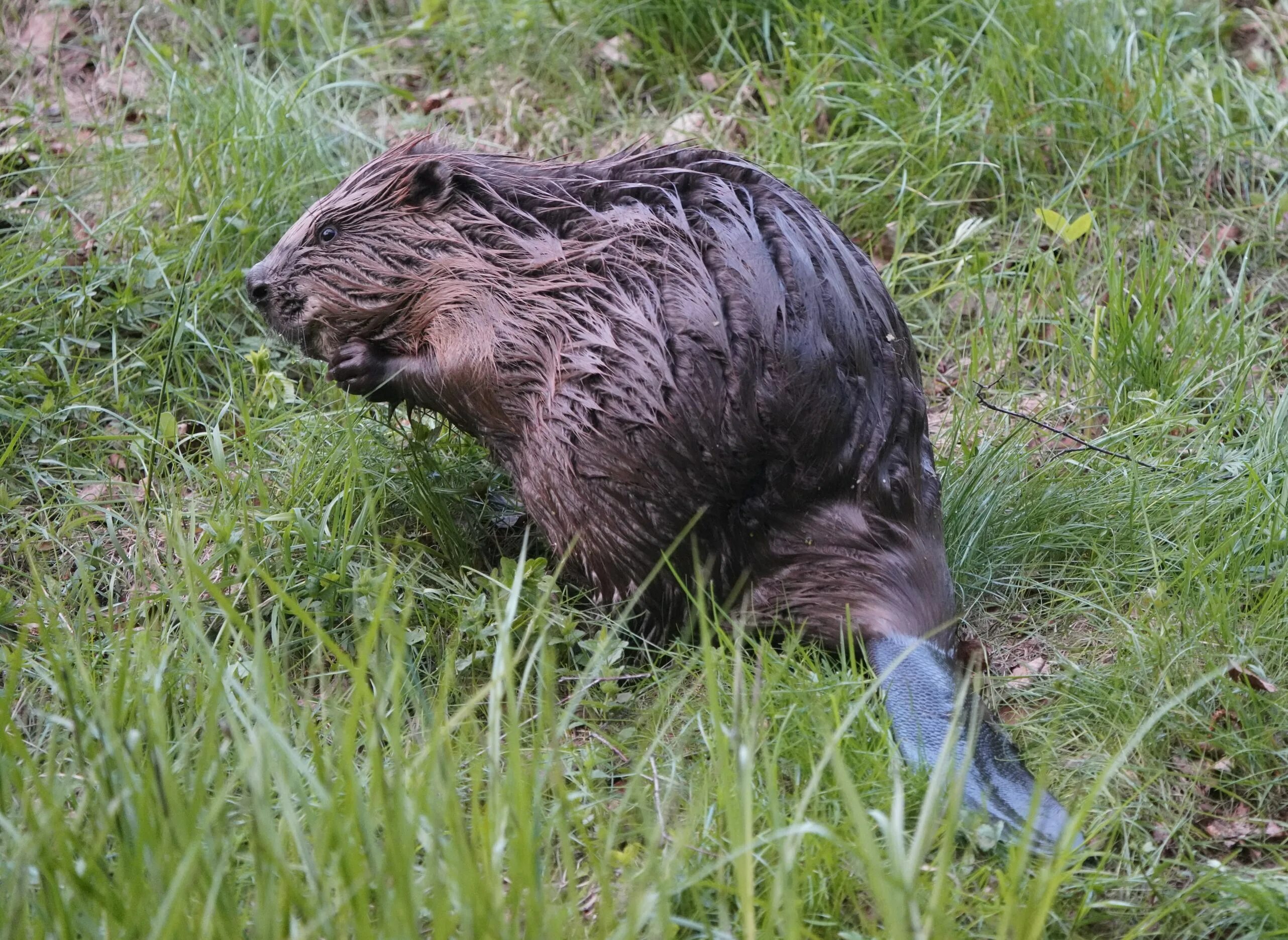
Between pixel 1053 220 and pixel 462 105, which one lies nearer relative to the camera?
pixel 1053 220

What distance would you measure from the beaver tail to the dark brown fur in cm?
9

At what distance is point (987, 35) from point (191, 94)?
7.14 feet

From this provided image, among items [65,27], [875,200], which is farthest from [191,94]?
[875,200]

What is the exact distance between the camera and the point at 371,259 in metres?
2.61

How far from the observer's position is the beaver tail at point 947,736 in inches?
71.6

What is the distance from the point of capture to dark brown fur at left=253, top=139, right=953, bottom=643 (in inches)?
86.8

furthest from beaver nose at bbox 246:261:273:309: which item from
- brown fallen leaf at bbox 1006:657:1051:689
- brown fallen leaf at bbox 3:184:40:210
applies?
brown fallen leaf at bbox 1006:657:1051:689

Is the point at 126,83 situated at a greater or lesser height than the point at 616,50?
greater

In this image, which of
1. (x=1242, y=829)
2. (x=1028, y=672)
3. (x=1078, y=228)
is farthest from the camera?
(x=1078, y=228)

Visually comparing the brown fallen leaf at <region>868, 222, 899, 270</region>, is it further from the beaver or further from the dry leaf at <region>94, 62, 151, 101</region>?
the dry leaf at <region>94, 62, 151, 101</region>

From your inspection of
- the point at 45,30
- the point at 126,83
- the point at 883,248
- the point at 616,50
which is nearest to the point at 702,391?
the point at 883,248

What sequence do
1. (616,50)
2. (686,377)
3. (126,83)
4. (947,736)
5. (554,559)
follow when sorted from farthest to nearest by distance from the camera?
(126,83)
(616,50)
(554,559)
(686,377)
(947,736)

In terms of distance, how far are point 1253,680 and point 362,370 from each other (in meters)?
1.66

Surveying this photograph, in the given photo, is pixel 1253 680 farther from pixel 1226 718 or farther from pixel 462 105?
pixel 462 105
